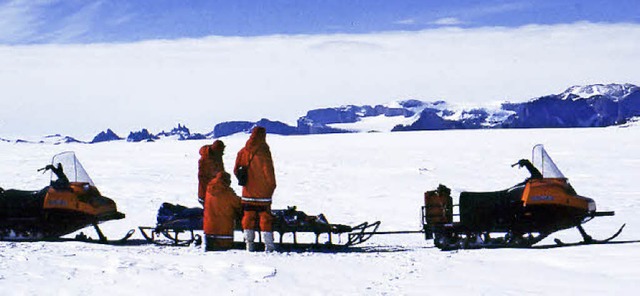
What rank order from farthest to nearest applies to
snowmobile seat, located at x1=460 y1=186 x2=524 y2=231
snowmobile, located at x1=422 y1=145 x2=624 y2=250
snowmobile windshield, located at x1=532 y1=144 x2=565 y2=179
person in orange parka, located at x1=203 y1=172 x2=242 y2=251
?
snowmobile seat, located at x1=460 y1=186 x2=524 y2=231, snowmobile windshield, located at x1=532 y1=144 x2=565 y2=179, snowmobile, located at x1=422 y1=145 x2=624 y2=250, person in orange parka, located at x1=203 y1=172 x2=242 y2=251

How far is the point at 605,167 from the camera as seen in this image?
2150cm

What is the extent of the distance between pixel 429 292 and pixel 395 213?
8.88m

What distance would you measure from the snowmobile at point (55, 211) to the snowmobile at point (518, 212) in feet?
14.5

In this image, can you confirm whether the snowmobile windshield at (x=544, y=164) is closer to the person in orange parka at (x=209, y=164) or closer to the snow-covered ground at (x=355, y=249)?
the snow-covered ground at (x=355, y=249)

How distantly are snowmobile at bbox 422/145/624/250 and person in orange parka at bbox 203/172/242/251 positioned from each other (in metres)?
2.70

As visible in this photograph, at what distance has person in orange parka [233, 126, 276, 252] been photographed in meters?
9.20

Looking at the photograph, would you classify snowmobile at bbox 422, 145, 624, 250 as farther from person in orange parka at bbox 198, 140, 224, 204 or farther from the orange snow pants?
person in orange parka at bbox 198, 140, 224, 204

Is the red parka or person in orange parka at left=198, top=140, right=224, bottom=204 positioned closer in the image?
the red parka

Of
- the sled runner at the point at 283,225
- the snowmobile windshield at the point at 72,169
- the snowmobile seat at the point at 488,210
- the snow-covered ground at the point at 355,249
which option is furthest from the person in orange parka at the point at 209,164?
the snowmobile seat at the point at 488,210

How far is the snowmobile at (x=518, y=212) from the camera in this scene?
970 cm

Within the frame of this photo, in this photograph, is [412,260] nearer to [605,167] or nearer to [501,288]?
[501,288]

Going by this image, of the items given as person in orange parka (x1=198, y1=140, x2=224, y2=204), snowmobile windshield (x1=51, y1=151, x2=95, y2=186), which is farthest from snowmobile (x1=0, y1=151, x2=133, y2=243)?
person in orange parka (x1=198, y1=140, x2=224, y2=204)

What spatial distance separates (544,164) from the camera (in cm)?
1004

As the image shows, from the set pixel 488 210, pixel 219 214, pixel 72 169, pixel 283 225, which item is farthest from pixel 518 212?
pixel 72 169
